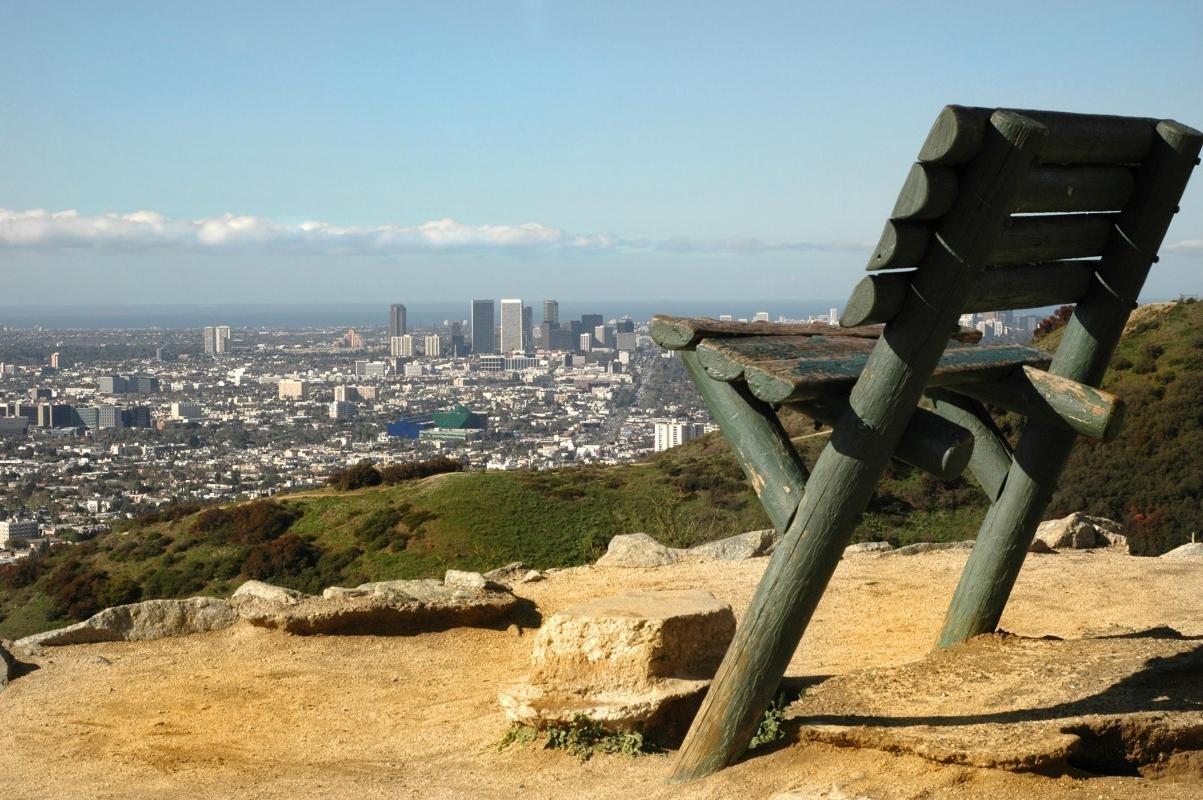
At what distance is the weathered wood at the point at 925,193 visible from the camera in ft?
13.1

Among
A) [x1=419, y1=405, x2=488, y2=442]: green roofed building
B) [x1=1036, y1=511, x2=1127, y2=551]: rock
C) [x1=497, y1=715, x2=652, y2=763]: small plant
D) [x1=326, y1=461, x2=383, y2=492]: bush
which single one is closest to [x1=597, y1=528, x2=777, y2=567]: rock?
[x1=1036, y1=511, x2=1127, y2=551]: rock

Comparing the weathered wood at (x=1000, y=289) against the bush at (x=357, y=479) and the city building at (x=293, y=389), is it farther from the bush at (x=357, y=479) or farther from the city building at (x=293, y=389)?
the city building at (x=293, y=389)

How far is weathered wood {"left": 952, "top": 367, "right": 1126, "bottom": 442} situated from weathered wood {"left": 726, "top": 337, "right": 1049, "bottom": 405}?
64 mm

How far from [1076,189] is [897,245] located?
3.91ft

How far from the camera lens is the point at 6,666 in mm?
7320

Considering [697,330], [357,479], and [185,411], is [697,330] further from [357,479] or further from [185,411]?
[185,411]

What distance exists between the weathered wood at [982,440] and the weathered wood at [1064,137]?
1.42 metres

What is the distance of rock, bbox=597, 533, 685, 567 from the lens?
35.2 feet

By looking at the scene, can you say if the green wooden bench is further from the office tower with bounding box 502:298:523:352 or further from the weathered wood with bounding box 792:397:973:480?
the office tower with bounding box 502:298:523:352

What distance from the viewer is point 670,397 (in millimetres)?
89562

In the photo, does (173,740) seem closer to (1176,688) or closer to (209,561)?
(1176,688)

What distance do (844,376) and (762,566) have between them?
19.6 feet

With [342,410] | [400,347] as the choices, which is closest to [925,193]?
[342,410]

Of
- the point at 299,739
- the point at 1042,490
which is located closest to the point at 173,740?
the point at 299,739
